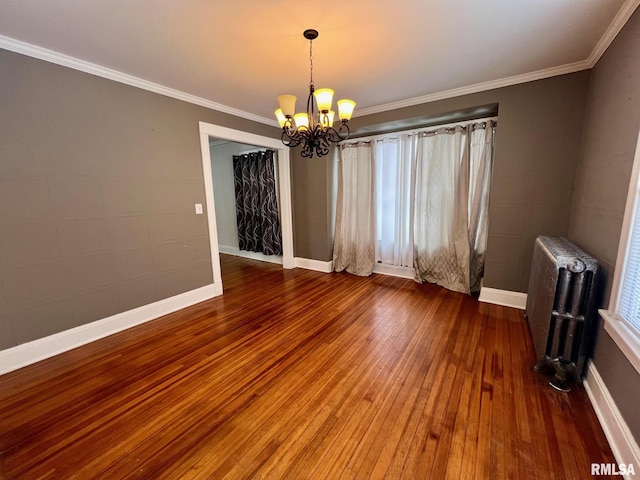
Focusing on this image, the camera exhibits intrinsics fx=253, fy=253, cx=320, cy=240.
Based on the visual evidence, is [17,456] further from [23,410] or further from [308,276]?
[308,276]

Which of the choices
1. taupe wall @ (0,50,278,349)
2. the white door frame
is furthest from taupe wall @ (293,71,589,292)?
taupe wall @ (0,50,278,349)

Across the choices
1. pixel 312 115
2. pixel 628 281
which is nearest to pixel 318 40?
→ pixel 312 115

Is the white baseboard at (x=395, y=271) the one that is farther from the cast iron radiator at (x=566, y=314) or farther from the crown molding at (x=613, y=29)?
the crown molding at (x=613, y=29)

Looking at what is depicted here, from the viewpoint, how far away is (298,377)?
191 centimetres

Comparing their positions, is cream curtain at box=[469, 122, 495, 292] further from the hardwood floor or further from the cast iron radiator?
the cast iron radiator

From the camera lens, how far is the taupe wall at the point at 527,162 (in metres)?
2.50

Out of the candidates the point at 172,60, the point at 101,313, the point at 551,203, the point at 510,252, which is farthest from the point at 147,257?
the point at 551,203

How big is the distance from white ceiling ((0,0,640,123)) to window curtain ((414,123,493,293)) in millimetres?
683

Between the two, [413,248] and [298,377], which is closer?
[298,377]

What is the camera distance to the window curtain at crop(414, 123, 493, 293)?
3.20 metres

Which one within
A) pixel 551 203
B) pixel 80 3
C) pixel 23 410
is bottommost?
pixel 23 410

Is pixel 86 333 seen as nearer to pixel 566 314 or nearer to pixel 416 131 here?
pixel 566 314

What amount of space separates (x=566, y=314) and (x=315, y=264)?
3426mm

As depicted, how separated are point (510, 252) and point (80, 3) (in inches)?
167
